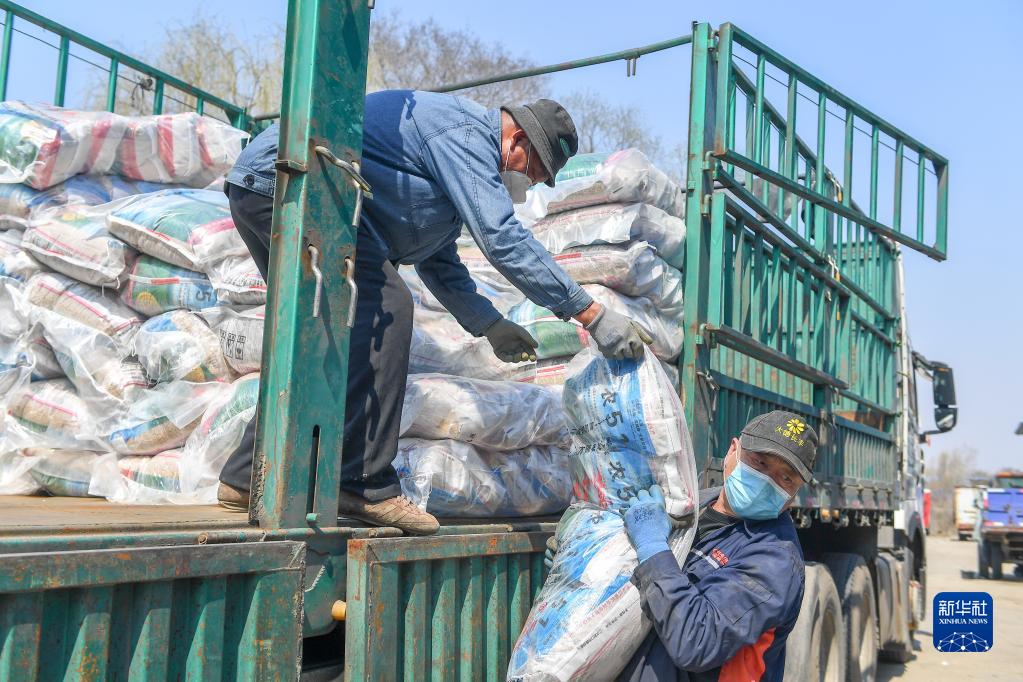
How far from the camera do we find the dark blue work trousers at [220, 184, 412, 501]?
2.28 meters

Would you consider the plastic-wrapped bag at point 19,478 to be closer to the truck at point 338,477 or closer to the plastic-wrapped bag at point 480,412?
the truck at point 338,477

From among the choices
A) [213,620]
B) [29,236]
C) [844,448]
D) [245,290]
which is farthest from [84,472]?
[844,448]

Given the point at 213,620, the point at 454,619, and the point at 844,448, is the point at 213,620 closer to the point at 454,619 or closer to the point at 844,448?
the point at 454,619

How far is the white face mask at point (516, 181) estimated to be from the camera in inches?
103

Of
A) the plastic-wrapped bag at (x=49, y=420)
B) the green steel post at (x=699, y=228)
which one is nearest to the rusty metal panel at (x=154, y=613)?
the plastic-wrapped bag at (x=49, y=420)

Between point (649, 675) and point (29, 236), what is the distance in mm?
2752

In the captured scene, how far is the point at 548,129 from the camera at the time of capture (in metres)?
2.59

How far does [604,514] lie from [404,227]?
886mm

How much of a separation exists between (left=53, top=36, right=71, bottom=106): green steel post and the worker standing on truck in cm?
239

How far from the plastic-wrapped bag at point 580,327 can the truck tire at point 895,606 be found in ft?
11.6

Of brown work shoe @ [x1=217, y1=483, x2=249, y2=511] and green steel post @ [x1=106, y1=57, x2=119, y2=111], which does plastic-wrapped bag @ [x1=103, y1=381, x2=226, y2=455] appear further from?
green steel post @ [x1=106, y1=57, x2=119, y2=111]

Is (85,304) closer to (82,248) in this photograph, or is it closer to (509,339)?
(82,248)

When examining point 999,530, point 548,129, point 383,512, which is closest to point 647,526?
point 383,512

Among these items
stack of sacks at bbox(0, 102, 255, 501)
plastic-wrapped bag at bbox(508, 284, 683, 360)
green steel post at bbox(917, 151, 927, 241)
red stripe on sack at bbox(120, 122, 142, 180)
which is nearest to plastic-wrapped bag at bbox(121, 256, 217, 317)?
stack of sacks at bbox(0, 102, 255, 501)
